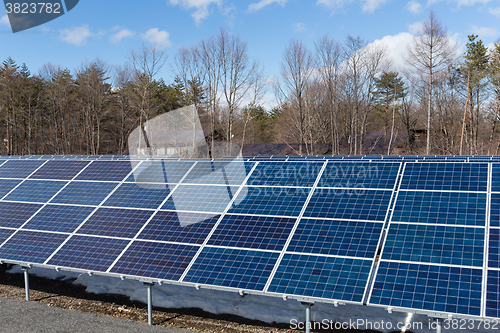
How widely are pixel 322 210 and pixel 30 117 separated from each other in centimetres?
6501

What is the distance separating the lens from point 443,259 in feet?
24.5

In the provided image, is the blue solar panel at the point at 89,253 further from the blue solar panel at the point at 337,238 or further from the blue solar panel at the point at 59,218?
the blue solar panel at the point at 337,238

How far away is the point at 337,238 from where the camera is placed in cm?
855

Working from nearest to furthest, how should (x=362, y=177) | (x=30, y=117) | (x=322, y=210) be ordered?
1. (x=322, y=210)
2. (x=362, y=177)
3. (x=30, y=117)

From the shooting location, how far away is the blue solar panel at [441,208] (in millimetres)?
8367

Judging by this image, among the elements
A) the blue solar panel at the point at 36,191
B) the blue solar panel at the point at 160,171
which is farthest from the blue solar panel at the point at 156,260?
the blue solar panel at the point at 36,191

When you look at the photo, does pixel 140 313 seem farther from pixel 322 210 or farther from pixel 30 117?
pixel 30 117

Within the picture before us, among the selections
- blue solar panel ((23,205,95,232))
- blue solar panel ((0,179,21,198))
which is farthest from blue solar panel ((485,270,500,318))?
blue solar panel ((0,179,21,198))

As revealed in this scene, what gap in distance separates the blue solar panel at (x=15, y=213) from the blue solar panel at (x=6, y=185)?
88 cm

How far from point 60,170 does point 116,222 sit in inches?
211

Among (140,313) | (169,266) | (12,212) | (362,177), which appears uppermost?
(362,177)

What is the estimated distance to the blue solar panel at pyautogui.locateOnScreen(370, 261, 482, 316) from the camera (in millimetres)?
6566

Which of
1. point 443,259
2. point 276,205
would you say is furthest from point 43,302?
point 443,259

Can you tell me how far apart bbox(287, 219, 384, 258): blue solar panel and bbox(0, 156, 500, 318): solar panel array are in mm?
31
